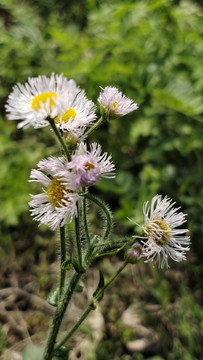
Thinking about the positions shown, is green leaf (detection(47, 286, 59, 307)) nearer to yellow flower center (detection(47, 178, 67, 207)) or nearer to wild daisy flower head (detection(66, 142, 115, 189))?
yellow flower center (detection(47, 178, 67, 207))

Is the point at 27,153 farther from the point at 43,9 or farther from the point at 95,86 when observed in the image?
the point at 43,9

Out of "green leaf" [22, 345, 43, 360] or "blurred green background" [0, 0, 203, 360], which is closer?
"green leaf" [22, 345, 43, 360]

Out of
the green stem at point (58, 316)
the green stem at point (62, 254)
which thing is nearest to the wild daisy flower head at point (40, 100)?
the green stem at point (62, 254)

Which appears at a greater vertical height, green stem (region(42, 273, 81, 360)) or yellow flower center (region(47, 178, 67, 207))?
yellow flower center (region(47, 178, 67, 207))

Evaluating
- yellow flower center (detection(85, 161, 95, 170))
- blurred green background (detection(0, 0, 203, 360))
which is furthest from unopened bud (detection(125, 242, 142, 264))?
Result: blurred green background (detection(0, 0, 203, 360))

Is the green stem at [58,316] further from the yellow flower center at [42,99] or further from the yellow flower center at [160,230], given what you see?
the yellow flower center at [42,99]

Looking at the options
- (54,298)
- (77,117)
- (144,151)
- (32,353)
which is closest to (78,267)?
(54,298)

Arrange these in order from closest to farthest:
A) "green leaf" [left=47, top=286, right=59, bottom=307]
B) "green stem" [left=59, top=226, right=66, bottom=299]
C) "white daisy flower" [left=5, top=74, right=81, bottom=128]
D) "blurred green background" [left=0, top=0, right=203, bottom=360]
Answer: "white daisy flower" [left=5, top=74, right=81, bottom=128] < "green stem" [left=59, top=226, right=66, bottom=299] < "green leaf" [left=47, top=286, right=59, bottom=307] < "blurred green background" [left=0, top=0, right=203, bottom=360]

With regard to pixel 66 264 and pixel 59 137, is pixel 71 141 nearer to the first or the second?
pixel 59 137
